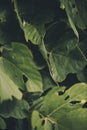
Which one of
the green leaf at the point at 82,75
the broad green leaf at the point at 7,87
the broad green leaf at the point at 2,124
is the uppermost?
the broad green leaf at the point at 7,87

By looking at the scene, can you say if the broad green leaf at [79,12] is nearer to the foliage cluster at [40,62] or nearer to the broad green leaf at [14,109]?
the foliage cluster at [40,62]

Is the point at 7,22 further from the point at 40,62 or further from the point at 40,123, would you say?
the point at 40,123

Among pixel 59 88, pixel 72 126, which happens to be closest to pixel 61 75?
pixel 59 88

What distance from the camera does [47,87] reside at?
1.17 metres

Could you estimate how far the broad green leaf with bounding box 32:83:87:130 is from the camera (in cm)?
111

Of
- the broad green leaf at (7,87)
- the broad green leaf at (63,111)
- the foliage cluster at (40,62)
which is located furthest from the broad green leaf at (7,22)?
the broad green leaf at (63,111)

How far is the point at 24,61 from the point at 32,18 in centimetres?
13

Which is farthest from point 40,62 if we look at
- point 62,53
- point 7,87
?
point 7,87

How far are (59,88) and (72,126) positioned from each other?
0.13 m

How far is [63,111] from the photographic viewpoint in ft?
3.65

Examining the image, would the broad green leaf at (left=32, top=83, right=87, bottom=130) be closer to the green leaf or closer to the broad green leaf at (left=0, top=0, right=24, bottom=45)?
the green leaf

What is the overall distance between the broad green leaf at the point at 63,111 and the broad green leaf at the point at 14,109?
0.18 ft

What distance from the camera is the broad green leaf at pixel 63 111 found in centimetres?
111

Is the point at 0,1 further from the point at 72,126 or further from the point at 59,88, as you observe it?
the point at 72,126
